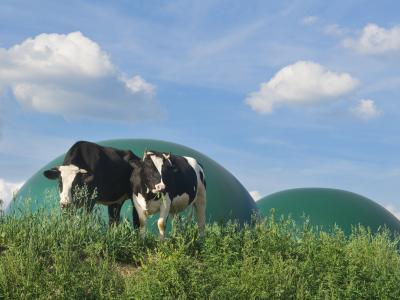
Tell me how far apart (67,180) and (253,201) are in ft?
33.1

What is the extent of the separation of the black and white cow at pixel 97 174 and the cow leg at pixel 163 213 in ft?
2.29

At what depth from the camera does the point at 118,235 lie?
12.0 m

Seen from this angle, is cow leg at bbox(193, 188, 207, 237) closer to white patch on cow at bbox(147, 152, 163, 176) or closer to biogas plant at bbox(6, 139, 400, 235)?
biogas plant at bbox(6, 139, 400, 235)

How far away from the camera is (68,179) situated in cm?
1227

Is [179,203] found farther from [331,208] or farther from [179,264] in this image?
[331,208]

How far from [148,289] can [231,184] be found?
1019 cm

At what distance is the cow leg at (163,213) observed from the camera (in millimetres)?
12438

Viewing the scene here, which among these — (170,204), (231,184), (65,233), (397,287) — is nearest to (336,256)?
(397,287)

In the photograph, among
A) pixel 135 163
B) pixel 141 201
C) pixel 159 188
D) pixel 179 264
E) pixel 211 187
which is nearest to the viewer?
pixel 179 264

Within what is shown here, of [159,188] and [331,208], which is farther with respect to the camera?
[331,208]

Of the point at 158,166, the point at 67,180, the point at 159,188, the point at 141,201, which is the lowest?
the point at 141,201

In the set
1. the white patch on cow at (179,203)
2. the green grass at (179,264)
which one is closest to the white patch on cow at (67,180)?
the green grass at (179,264)

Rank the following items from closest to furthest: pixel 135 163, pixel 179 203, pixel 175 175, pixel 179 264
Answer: pixel 179 264 < pixel 135 163 < pixel 175 175 < pixel 179 203

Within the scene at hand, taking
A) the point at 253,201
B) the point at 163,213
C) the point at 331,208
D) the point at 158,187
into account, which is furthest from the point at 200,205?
the point at 331,208
